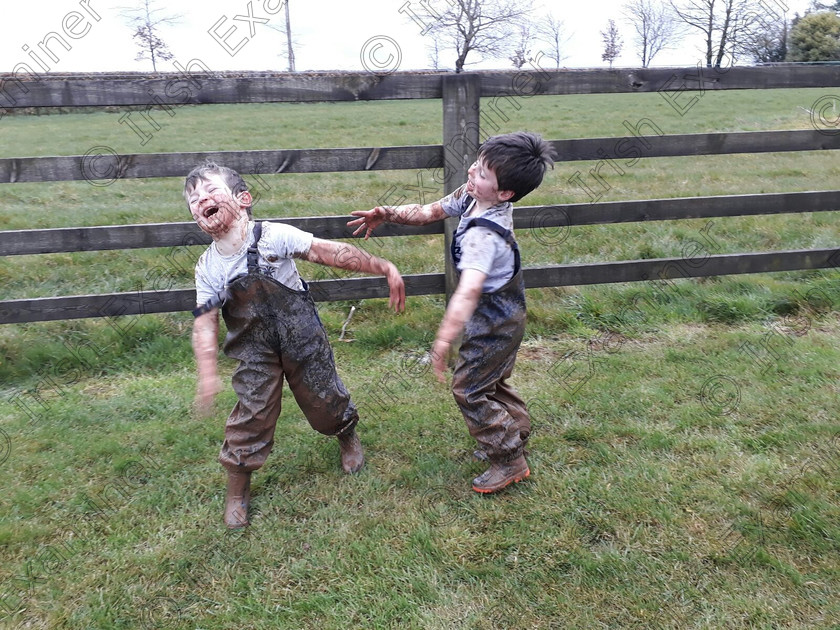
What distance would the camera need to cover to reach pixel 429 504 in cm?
285

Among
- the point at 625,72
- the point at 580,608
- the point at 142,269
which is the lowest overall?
the point at 580,608

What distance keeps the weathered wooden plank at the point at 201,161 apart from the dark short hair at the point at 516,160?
4.46ft

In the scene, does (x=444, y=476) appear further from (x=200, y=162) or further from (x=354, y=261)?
(x=200, y=162)

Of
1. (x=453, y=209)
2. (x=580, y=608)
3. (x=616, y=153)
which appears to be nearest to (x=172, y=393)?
(x=453, y=209)

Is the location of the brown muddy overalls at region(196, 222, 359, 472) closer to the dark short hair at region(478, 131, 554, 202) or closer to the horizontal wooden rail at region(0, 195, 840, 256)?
the dark short hair at region(478, 131, 554, 202)

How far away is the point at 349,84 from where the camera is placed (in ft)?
12.1

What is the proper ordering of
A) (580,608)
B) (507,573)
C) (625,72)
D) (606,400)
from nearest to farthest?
1. (580,608)
2. (507,573)
3. (606,400)
4. (625,72)

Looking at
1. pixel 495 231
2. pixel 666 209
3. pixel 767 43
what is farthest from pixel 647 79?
pixel 767 43

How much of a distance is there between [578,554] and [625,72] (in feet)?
9.64

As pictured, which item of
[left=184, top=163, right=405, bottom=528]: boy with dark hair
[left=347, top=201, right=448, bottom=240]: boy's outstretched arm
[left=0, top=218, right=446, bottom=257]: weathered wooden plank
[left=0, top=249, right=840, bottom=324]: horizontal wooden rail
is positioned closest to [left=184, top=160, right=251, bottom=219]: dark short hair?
[left=184, top=163, right=405, bottom=528]: boy with dark hair

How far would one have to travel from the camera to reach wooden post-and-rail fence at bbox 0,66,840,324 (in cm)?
357

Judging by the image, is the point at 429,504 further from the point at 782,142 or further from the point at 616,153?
the point at 782,142

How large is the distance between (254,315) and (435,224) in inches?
74.0

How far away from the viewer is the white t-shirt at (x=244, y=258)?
98.2 inches
